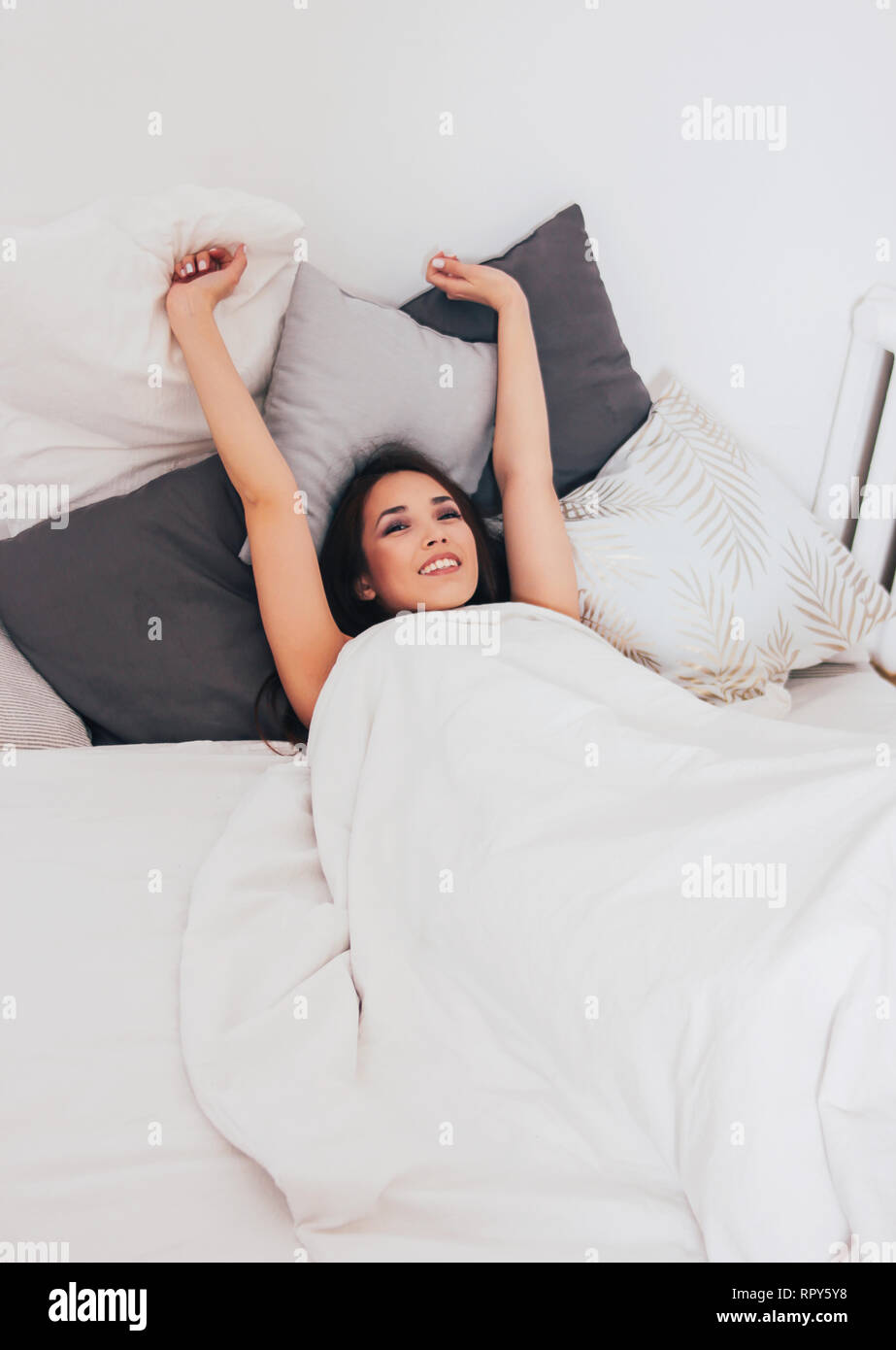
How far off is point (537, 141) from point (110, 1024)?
130cm

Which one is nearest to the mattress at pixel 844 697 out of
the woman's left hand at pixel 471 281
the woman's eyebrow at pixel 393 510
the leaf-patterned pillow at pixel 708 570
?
the leaf-patterned pillow at pixel 708 570

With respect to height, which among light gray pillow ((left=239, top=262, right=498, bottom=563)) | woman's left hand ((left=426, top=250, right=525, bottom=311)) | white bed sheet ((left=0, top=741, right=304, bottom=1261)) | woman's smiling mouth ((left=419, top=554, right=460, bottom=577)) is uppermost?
woman's left hand ((left=426, top=250, right=525, bottom=311))

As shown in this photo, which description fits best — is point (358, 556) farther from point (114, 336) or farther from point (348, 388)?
point (114, 336)

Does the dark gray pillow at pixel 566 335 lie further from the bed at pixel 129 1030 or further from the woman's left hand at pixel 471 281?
the bed at pixel 129 1030

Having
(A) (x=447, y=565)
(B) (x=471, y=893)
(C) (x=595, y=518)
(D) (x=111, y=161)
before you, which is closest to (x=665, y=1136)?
(B) (x=471, y=893)

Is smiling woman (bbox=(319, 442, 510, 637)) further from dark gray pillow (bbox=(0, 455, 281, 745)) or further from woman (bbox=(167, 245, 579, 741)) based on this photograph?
dark gray pillow (bbox=(0, 455, 281, 745))

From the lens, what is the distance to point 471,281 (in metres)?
1.32

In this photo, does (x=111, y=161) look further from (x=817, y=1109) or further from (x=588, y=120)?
(x=817, y=1109)

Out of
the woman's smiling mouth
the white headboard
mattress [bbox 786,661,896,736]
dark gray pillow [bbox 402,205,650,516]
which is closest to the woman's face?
the woman's smiling mouth

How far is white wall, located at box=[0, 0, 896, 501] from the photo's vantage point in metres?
1.26

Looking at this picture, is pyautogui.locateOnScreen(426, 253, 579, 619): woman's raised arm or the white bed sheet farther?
pyautogui.locateOnScreen(426, 253, 579, 619): woman's raised arm

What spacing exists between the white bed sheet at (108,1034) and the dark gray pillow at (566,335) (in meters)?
0.69

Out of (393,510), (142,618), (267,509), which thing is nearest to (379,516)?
(393,510)

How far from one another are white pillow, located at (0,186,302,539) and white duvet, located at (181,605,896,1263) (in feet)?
1.76
